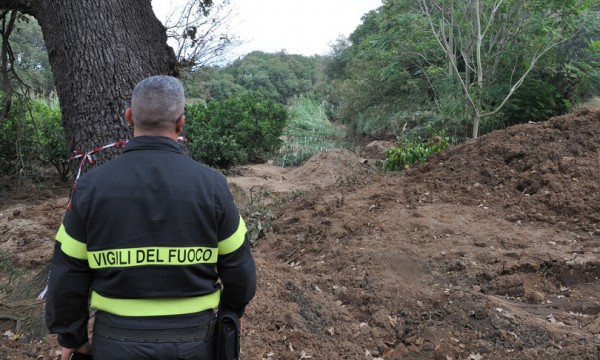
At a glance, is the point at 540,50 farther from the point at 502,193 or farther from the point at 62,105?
the point at 62,105

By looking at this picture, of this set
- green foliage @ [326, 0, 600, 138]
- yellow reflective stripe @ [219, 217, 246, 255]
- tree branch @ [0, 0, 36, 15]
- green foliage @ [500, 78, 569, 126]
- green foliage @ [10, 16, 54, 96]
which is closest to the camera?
yellow reflective stripe @ [219, 217, 246, 255]

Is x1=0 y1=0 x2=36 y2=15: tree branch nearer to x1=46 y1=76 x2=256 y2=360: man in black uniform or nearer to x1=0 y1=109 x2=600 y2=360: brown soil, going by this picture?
x1=0 y1=109 x2=600 y2=360: brown soil

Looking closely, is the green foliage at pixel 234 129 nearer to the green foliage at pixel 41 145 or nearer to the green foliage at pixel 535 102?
the green foliage at pixel 41 145

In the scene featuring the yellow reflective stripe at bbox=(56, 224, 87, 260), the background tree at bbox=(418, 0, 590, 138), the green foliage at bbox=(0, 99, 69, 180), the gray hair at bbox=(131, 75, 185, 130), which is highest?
the background tree at bbox=(418, 0, 590, 138)

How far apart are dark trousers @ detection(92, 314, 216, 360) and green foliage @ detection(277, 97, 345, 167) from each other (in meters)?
12.1

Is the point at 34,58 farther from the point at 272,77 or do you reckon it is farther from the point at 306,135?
the point at 306,135

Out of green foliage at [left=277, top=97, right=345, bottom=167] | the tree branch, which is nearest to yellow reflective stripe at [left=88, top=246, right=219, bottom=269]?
the tree branch

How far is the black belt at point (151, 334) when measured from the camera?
192 cm

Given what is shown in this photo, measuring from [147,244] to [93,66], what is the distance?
207 centimetres

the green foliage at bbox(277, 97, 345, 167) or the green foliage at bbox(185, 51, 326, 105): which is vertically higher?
the green foliage at bbox(185, 51, 326, 105)

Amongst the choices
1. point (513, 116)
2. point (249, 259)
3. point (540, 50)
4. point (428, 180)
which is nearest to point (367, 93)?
point (513, 116)

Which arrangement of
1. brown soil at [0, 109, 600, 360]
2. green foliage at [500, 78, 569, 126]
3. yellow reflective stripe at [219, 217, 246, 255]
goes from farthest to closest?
green foliage at [500, 78, 569, 126] < brown soil at [0, 109, 600, 360] < yellow reflective stripe at [219, 217, 246, 255]

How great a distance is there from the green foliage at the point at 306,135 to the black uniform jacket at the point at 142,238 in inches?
476

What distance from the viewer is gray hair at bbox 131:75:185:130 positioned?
1978 millimetres
